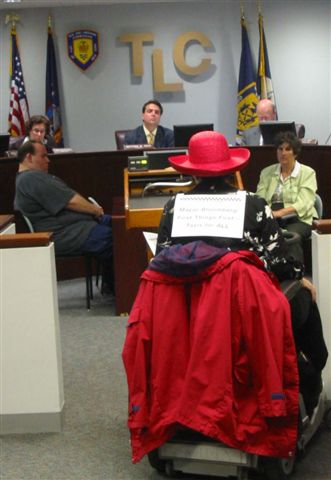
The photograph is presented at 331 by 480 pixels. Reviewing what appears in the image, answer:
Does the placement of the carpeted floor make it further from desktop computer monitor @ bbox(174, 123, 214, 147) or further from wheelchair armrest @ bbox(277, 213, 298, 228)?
desktop computer monitor @ bbox(174, 123, 214, 147)

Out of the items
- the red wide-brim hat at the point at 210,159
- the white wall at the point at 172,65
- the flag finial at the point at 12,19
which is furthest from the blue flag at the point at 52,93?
the red wide-brim hat at the point at 210,159

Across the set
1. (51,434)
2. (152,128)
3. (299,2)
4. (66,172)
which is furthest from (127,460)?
(299,2)

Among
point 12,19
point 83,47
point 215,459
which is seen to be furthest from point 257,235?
point 12,19

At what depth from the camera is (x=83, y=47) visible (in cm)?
950

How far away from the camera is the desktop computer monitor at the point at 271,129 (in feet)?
21.2

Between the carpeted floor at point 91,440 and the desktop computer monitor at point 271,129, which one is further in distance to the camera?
A: the desktop computer monitor at point 271,129

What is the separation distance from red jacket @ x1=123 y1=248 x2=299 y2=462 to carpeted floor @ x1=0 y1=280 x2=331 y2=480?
0.36 m

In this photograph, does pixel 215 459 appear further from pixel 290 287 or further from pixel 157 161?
pixel 157 161

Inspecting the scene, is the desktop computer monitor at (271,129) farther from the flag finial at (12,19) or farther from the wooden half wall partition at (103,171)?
the flag finial at (12,19)

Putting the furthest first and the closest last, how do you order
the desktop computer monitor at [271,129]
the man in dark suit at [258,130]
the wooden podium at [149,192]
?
the man in dark suit at [258,130]
the desktop computer monitor at [271,129]
the wooden podium at [149,192]

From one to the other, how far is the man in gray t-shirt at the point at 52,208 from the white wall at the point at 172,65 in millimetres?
4373

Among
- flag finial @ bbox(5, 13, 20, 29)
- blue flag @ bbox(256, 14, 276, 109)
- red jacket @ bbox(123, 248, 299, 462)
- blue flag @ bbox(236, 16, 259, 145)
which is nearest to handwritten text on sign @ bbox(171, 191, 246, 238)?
red jacket @ bbox(123, 248, 299, 462)

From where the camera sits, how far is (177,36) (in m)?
9.51

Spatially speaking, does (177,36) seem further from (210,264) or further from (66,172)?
(210,264)
